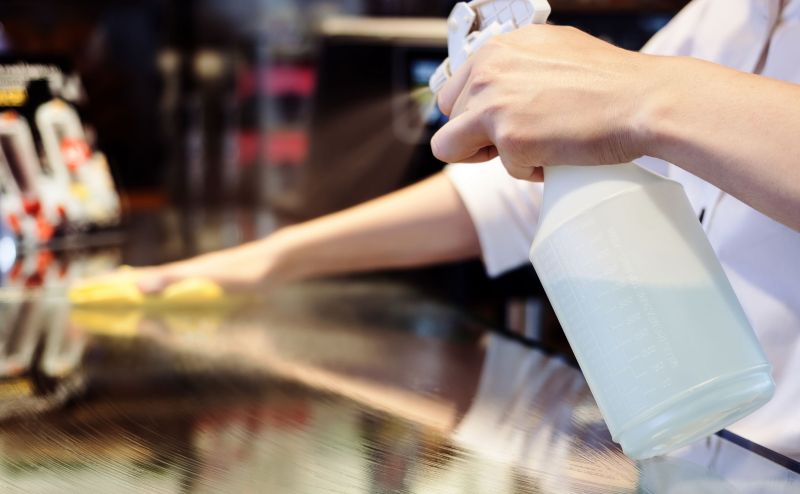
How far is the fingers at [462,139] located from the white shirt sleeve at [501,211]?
38cm

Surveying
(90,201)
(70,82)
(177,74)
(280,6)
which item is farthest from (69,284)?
(177,74)

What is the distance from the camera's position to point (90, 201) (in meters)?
1.73

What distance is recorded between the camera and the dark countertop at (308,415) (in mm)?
490

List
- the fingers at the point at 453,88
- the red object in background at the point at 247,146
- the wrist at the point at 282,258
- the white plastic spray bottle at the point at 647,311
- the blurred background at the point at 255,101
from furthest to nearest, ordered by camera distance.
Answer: the red object in background at the point at 247,146, the blurred background at the point at 255,101, the wrist at the point at 282,258, the fingers at the point at 453,88, the white plastic spray bottle at the point at 647,311

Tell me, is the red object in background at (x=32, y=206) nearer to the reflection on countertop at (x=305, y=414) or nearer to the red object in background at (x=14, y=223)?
the red object in background at (x=14, y=223)

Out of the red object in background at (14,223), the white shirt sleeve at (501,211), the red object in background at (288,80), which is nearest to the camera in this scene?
the white shirt sleeve at (501,211)

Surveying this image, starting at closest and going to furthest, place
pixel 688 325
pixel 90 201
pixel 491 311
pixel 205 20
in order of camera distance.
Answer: pixel 688 325
pixel 491 311
pixel 90 201
pixel 205 20

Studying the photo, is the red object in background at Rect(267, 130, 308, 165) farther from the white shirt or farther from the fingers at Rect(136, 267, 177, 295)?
the white shirt

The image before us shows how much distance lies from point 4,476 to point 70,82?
141 cm

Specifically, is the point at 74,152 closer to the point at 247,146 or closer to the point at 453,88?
the point at 247,146

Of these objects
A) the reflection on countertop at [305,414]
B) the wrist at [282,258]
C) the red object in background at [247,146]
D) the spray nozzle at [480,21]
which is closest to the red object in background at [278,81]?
the red object in background at [247,146]

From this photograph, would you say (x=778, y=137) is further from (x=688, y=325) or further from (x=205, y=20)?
(x=205, y=20)

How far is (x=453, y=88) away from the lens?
1.79 ft

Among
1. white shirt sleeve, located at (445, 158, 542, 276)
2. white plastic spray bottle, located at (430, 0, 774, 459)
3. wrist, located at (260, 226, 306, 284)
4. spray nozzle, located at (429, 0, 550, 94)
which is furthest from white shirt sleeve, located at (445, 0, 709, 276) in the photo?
white plastic spray bottle, located at (430, 0, 774, 459)
